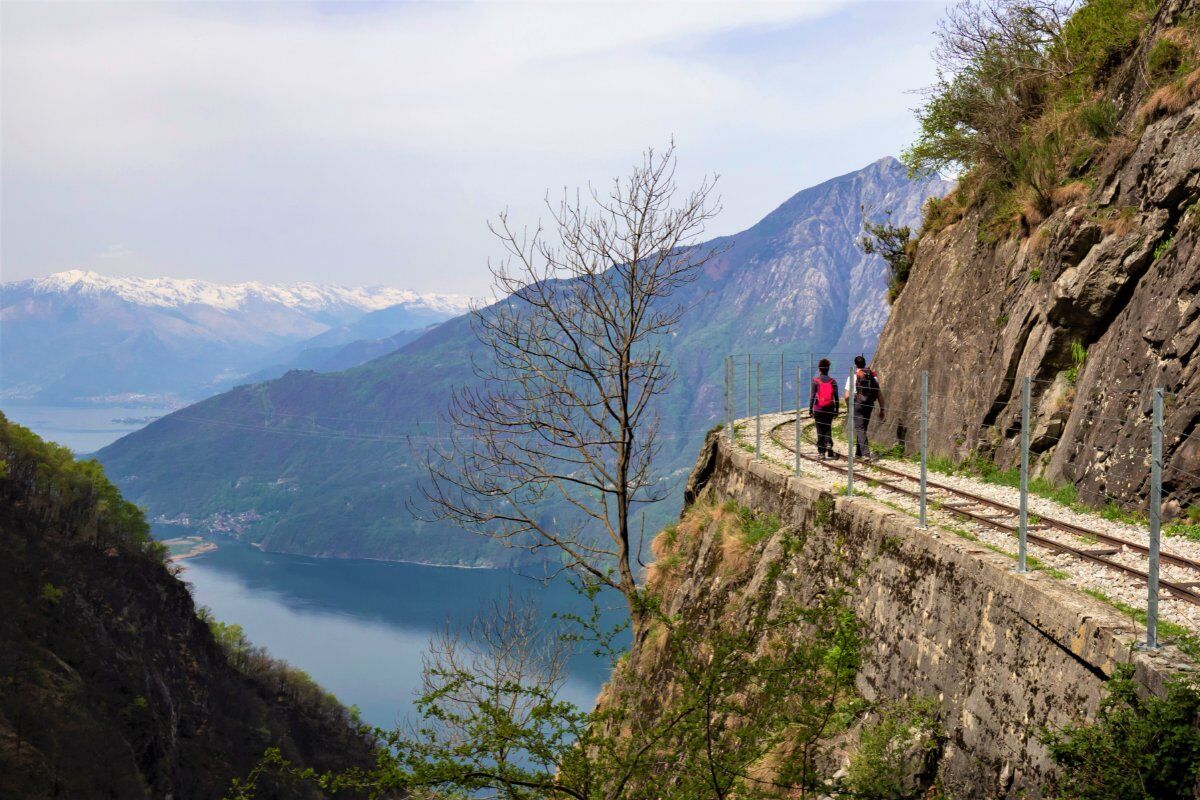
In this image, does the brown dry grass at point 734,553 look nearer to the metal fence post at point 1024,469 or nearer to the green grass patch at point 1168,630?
the metal fence post at point 1024,469

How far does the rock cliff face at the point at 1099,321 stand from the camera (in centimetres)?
1116

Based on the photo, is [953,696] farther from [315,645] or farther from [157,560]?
[315,645]

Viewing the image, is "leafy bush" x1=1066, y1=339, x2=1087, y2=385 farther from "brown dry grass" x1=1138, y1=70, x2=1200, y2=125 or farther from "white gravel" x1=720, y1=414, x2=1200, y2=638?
"brown dry grass" x1=1138, y1=70, x2=1200, y2=125

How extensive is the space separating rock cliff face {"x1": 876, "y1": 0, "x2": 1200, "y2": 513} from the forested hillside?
186 feet

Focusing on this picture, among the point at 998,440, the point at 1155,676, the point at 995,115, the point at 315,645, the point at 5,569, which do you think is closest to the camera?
the point at 1155,676

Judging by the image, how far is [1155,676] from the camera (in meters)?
5.84

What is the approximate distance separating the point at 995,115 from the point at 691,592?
11.5 meters

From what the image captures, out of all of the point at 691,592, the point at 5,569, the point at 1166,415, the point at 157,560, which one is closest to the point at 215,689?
the point at 157,560

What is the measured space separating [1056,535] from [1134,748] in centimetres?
448

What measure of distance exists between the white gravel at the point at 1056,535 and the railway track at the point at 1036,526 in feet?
0.15

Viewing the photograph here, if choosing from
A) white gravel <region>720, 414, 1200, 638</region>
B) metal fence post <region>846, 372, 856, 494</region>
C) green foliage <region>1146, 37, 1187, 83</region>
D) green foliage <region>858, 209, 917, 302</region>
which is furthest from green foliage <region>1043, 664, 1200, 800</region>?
green foliage <region>858, 209, 917, 302</region>

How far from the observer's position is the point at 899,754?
807 cm

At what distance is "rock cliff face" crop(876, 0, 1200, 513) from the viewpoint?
11164 millimetres

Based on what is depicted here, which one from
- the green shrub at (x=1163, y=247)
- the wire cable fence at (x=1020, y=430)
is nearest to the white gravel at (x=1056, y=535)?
the wire cable fence at (x=1020, y=430)
